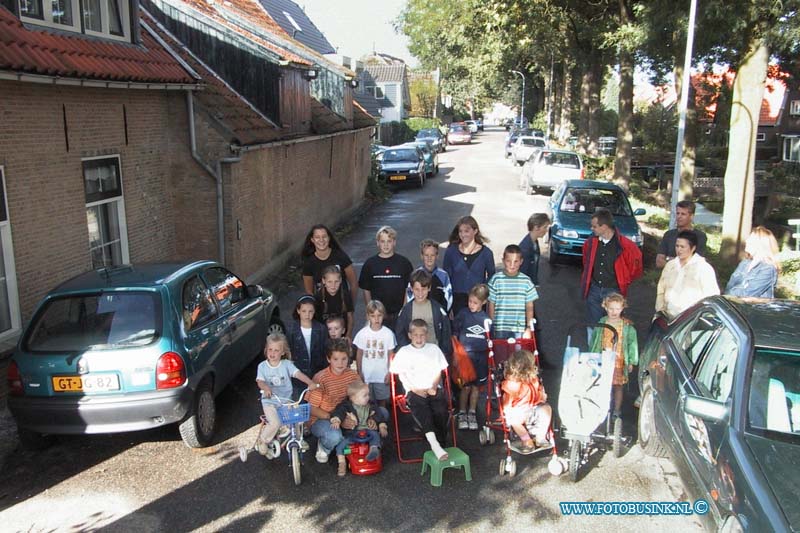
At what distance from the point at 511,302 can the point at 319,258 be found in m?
2.16

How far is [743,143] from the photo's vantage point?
12180 millimetres

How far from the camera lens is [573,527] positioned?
503 centimetres

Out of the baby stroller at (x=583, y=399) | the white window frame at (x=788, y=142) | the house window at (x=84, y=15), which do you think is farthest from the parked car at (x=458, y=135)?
the baby stroller at (x=583, y=399)

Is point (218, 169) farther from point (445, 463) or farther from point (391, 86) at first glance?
point (391, 86)

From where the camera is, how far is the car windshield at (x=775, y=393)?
423cm

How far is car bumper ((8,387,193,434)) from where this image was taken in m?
5.64

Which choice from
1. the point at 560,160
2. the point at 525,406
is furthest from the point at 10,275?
the point at 560,160

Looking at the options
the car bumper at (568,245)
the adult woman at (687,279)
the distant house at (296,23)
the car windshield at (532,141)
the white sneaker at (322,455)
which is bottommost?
the white sneaker at (322,455)

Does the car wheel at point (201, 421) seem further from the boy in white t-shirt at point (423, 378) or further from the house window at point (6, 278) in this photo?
the house window at point (6, 278)

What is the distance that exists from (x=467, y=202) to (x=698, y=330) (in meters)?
18.9

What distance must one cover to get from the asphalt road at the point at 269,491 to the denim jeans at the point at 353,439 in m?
0.24

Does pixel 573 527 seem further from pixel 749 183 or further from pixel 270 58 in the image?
pixel 270 58

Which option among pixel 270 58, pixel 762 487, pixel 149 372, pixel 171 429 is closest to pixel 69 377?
pixel 149 372

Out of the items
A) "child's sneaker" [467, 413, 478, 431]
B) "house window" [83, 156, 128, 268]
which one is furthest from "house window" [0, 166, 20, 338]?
"child's sneaker" [467, 413, 478, 431]
